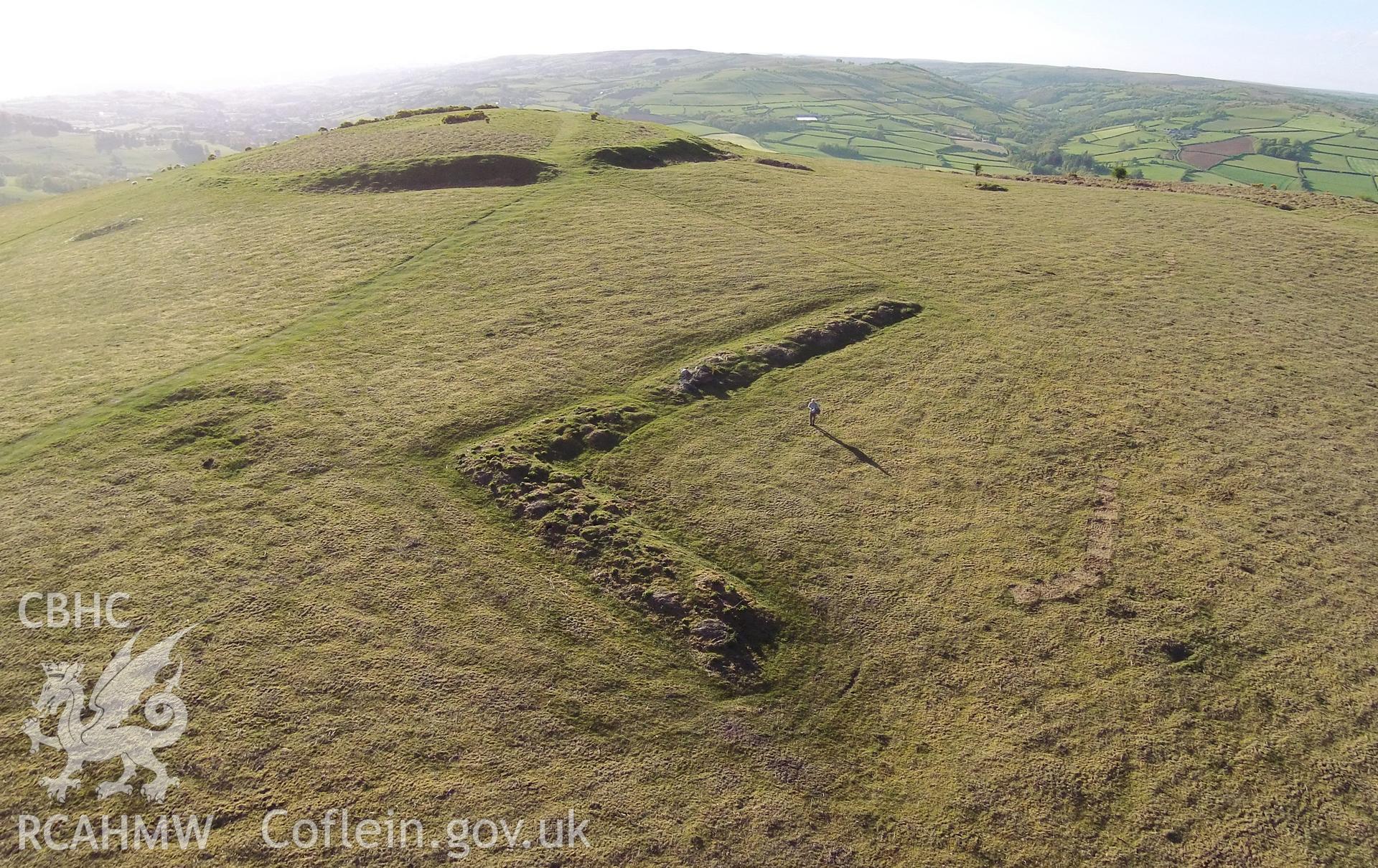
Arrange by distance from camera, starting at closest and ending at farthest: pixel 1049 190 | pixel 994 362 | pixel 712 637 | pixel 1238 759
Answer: pixel 1238 759 → pixel 712 637 → pixel 994 362 → pixel 1049 190

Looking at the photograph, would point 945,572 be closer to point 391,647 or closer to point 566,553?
point 566,553

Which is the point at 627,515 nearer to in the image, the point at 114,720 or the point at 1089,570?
the point at 114,720

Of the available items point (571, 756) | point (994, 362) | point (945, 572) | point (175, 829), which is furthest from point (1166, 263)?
point (175, 829)

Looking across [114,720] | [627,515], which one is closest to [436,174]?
[627,515]

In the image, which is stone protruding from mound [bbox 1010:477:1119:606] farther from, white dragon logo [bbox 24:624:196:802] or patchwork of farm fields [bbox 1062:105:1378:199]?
patchwork of farm fields [bbox 1062:105:1378:199]

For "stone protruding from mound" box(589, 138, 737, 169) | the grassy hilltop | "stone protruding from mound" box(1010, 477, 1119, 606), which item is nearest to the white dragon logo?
the grassy hilltop
